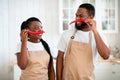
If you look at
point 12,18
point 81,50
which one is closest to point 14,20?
point 12,18

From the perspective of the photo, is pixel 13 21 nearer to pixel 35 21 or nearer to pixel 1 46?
pixel 1 46

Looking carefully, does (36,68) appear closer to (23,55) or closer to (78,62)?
(23,55)

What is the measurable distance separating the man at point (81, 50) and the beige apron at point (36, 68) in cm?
11

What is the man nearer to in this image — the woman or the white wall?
the woman

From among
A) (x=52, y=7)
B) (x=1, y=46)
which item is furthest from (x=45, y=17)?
(x=1, y=46)

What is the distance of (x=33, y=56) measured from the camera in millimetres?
1688

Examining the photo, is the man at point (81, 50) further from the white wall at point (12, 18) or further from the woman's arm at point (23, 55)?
the white wall at point (12, 18)

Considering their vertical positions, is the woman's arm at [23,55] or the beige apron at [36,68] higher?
the woman's arm at [23,55]

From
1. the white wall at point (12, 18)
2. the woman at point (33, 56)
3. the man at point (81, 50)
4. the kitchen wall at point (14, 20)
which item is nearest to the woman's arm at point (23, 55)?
the woman at point (33, 56)

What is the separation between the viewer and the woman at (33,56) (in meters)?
1.63

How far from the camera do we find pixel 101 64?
349 centimetres

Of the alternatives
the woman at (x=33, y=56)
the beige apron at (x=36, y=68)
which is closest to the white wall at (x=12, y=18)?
the woman at (x=33, y=56)

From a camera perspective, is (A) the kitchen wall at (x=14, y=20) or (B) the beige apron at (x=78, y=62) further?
(A) the kitchen wall at (x=14, y=20)

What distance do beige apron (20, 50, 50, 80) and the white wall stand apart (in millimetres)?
2176
